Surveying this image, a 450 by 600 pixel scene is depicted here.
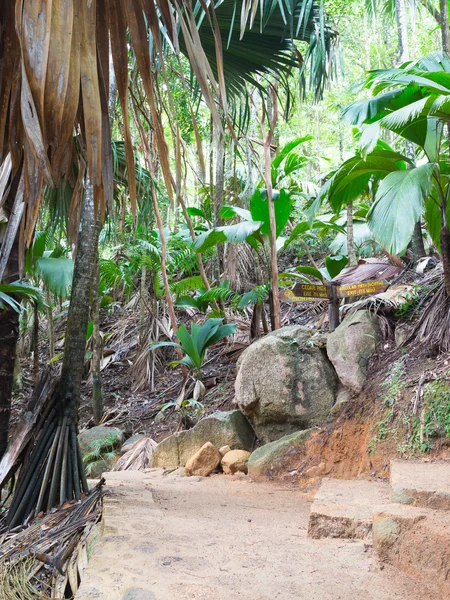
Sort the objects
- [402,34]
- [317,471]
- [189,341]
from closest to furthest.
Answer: [317,471] < [189,341] < [402,34]

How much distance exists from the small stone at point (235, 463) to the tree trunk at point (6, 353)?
2439 mm

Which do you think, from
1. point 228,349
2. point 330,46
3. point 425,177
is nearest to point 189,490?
point 425,177

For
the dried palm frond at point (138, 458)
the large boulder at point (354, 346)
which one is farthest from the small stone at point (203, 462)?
the large boulder at point (354, 346)

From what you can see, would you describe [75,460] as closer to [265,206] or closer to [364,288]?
[364,288]

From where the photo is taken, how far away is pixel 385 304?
18.9ft

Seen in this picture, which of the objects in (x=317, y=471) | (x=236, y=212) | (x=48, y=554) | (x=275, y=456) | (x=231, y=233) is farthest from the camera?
(x=236, y=212)

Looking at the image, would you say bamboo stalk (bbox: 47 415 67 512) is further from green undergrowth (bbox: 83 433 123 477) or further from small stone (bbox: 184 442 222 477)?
green undergrowth (bbox: 83 433 123 477)

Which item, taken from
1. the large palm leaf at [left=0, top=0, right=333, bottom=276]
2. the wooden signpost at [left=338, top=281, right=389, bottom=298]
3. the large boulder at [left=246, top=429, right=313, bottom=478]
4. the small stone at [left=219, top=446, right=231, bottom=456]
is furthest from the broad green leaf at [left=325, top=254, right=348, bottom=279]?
the large palm leaf at [left=0, top=0, right=333, bottom=276]

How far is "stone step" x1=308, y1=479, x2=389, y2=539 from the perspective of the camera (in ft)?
9.63

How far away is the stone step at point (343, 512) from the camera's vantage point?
9.63 feet

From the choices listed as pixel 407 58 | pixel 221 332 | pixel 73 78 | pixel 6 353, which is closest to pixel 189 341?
pixel 221 332

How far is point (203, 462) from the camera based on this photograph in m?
5.53

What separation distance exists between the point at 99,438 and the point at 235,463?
93.7 inches

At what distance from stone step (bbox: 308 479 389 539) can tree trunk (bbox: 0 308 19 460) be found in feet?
6.90
